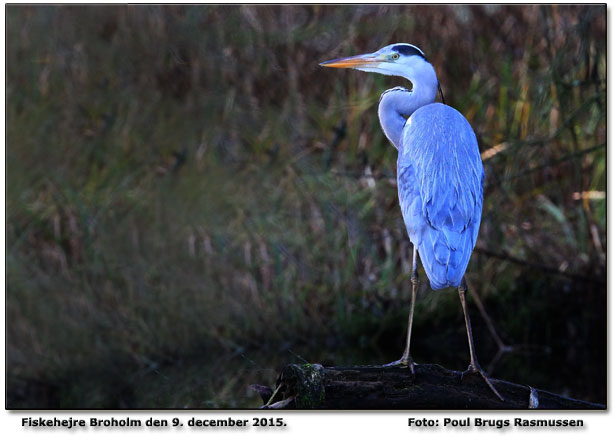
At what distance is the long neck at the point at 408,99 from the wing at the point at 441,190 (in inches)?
4.0

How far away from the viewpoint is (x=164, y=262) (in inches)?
225

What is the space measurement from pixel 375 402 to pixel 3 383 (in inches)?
68.8

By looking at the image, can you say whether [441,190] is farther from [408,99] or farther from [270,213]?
[270,213]

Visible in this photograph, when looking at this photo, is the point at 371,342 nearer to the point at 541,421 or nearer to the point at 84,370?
the point at 84,370

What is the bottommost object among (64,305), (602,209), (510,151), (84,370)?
(84,370)

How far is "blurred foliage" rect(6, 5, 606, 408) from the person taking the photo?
213 inches

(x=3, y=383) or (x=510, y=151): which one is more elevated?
(x=510, y=151)

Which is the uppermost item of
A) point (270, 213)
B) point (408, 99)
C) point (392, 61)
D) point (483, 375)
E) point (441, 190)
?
point (392, 61)

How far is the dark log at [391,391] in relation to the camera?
281 cm

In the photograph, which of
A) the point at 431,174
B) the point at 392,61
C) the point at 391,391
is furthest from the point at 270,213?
the point at 391,391

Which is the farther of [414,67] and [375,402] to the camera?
[414,67]

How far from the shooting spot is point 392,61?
12.6 feet

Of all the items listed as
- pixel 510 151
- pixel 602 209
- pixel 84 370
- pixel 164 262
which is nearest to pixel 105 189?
pixel 164 262

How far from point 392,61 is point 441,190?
2.52 ft
